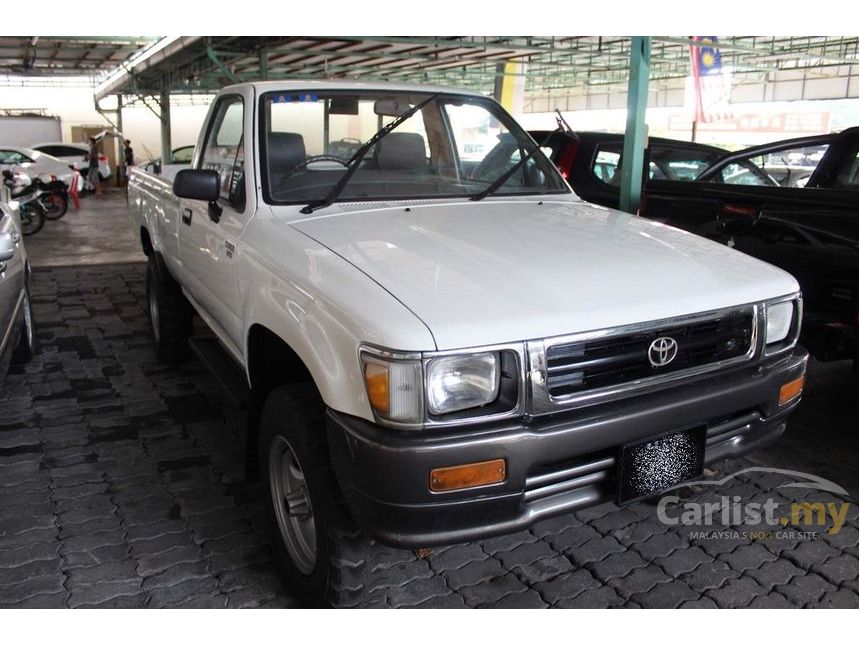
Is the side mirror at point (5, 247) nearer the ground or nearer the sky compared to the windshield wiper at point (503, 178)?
nearer the ground

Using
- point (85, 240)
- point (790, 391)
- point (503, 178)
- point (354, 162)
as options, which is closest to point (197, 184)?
point (354, 162)

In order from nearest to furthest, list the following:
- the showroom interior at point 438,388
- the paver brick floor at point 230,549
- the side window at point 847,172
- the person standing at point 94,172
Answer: the showroom interior at point 438,388 < the paver brick floor at point 230,549 < the side window at point 847,172 < the person standing at point 94,172

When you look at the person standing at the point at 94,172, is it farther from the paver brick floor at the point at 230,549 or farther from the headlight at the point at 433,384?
the headlight at the point at 433,384

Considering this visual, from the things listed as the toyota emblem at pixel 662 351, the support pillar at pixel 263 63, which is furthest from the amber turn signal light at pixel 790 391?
the support pillar at pixel 263 63

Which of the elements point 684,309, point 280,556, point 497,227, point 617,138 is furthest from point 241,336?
point 617,138

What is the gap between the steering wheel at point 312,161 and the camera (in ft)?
10.5

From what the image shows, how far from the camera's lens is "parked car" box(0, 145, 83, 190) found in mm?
17219

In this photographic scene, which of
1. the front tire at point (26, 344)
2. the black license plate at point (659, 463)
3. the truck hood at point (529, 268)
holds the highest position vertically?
the truck hood at point (529, 268)

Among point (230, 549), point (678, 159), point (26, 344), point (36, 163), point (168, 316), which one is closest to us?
point (230, 549)

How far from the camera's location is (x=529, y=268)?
7.84ft

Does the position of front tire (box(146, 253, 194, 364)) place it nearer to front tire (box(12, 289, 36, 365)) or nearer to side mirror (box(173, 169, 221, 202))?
front tire (box(12, 289, 36, 365))

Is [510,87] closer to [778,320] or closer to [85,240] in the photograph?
[85,240]

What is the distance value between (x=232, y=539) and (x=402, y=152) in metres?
1.89

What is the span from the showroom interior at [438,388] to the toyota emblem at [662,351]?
1 centimetres
